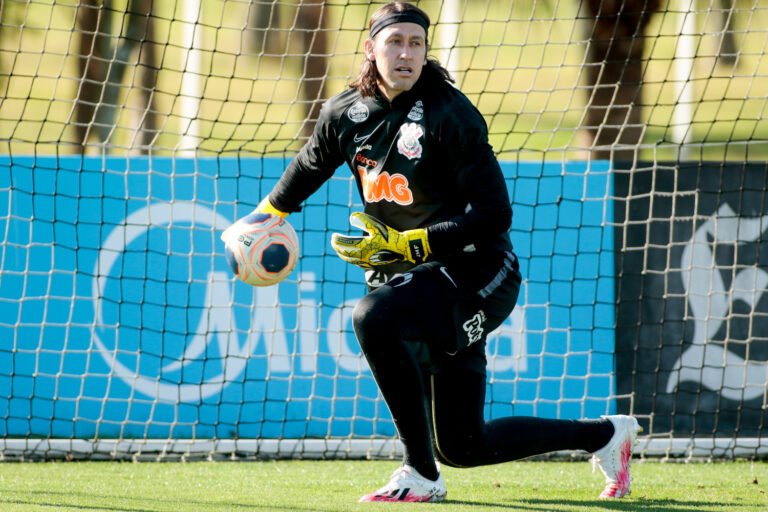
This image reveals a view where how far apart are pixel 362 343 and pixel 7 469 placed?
2641 millimetres

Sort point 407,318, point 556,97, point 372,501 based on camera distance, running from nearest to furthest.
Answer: point 407,318, point 372,501, point 556,97

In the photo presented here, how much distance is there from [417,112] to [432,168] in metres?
0.24

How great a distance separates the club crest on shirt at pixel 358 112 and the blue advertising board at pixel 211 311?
2.26 meters

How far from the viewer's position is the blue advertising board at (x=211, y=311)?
6.64m

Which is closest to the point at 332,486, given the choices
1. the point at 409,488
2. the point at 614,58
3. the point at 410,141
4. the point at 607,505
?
the point at 409,488

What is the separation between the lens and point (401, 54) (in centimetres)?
435

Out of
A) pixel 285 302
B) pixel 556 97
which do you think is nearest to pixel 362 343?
pixel 285 302

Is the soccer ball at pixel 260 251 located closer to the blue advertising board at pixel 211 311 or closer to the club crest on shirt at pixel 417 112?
the club crest on shirt at pixel 417 112

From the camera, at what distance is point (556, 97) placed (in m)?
24.8

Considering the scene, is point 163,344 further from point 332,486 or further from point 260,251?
point 260,251

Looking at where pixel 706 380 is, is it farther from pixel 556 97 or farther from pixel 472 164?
pixel 556 97

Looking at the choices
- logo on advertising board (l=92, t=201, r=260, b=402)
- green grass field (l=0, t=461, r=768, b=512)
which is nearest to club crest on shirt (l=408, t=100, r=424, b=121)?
green grass field (l=0, t=461, r=768, b=512)

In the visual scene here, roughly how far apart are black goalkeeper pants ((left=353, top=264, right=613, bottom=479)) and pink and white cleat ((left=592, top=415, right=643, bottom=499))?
17cm

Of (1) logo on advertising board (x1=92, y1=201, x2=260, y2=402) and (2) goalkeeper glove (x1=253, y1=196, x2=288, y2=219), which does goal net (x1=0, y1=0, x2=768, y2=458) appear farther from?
(2) goalkeeper glove (x1=253, y1=196, x2=288, y2=219)
